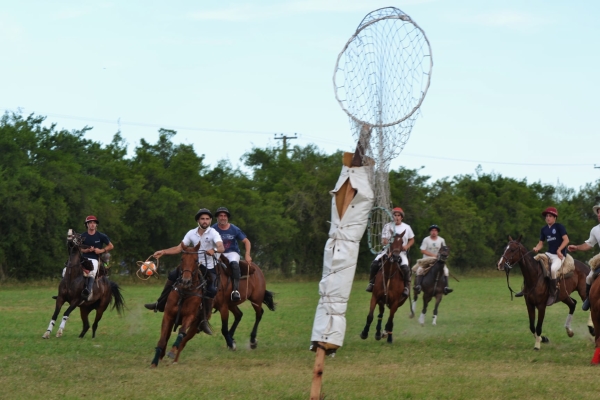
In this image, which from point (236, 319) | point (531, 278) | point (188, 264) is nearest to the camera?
point (188, 264)

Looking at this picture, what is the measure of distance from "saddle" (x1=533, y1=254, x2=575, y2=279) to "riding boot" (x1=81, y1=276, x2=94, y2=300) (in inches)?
356

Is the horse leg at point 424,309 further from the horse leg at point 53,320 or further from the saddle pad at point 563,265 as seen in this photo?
the horse leg at point 53,320

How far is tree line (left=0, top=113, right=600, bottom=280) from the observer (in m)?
43.2

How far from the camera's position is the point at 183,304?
1377cm

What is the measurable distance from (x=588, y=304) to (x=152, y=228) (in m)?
36.9

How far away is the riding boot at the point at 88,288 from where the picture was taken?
18.2 m

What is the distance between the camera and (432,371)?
1331cm

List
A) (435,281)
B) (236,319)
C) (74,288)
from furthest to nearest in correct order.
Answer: (435,281), (74,288), (236,319)

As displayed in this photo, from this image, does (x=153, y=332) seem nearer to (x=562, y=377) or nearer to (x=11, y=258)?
(x=562, y=377)

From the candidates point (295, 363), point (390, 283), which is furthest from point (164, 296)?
point (390, 283)

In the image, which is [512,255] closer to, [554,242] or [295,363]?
[554,242]

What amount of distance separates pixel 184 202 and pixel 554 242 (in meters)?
35.9

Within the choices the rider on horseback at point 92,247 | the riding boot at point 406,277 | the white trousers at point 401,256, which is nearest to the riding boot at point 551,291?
the riding boot at point 406,277

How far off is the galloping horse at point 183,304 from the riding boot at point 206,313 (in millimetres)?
117
